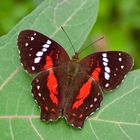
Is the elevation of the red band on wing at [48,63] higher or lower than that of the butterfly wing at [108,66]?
higher

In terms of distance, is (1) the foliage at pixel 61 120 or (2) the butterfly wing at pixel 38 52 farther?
(2) the butterfly wing at pixel 38 52

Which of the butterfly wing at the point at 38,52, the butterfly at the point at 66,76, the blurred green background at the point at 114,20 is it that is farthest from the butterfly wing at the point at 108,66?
the blurred green background at the point at 114,20

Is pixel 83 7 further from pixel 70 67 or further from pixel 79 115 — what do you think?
pixel 79 115

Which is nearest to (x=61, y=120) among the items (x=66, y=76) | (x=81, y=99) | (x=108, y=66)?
(x=81, y=99)

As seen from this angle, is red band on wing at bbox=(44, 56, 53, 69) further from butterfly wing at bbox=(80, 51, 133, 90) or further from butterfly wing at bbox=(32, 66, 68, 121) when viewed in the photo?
butterfly wing at bbox=(80, 51, 133, 90)

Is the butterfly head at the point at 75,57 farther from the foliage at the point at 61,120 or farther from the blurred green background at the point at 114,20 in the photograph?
the blurred green background at the point at 114,20

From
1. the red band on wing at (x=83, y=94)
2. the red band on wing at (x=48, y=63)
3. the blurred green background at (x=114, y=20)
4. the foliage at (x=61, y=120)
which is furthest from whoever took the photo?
the blurred green background at (x=114, y=20)

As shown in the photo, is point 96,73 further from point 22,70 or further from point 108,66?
point 22,70

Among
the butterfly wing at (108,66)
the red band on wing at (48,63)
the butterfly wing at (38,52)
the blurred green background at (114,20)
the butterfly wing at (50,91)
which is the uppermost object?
the butterfly wing at (38,52)
